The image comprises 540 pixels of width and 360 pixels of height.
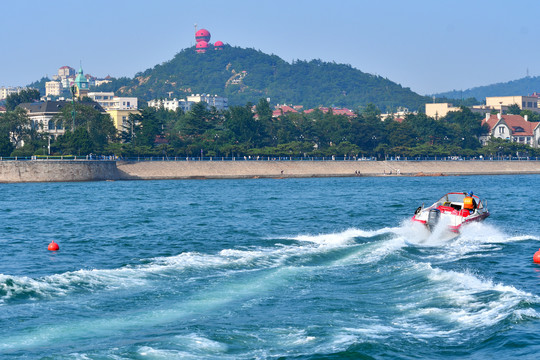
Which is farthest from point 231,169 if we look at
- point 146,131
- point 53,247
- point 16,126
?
point 53,247

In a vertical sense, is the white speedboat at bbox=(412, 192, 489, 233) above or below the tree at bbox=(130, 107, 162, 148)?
below

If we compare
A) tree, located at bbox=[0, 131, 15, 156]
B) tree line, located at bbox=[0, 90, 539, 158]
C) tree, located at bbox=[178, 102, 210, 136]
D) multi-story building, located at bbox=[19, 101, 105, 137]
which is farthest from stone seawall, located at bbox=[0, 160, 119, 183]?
multi-story building, located at bbox=[19, 101, 105, 137]

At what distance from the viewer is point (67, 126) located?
15275 cm

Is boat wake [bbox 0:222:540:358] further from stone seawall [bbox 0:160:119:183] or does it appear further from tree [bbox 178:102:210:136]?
tree [bbox 178:102:210:136]

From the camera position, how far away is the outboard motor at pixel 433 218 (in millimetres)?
41938

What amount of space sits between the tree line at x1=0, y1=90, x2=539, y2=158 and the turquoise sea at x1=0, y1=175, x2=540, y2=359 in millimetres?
85447

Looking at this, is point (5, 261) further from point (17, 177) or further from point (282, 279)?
point (17, 177)

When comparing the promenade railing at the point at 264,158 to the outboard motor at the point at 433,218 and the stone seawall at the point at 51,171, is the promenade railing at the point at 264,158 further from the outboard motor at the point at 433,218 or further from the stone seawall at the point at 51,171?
the outboard motor at the point at 433,218

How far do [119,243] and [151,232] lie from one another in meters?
5.39

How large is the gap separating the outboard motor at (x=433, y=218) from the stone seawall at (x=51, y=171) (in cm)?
8178

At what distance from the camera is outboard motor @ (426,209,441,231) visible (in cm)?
4194

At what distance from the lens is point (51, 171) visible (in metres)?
114

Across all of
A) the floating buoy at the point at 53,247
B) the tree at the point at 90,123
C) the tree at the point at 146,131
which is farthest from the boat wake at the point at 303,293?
the tree at the point at 146,131

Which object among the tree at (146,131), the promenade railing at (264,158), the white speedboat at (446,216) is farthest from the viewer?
the tree at (146,131)
